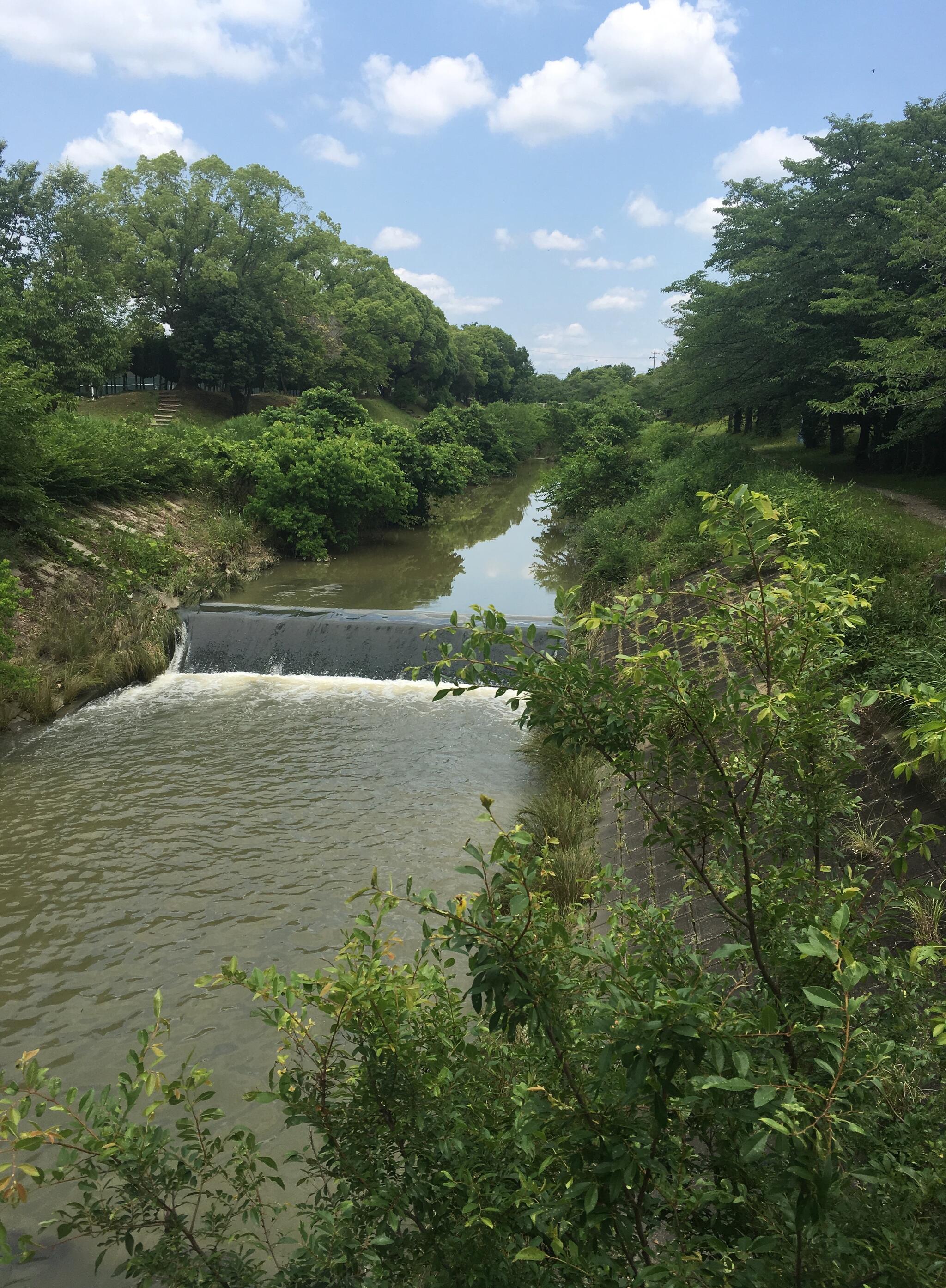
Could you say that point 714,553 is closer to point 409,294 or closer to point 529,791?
point 529,791

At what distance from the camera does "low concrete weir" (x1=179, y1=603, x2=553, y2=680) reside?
12.2 meters

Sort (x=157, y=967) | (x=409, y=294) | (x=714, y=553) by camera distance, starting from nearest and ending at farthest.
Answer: (x=157, y=967) < (x=714, y=553) < (x=409, y=294)

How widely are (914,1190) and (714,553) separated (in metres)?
10.4

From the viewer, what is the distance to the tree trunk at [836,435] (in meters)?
20.7

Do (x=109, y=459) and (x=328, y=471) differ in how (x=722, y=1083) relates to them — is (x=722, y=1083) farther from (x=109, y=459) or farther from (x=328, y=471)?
(x=328, y=471)

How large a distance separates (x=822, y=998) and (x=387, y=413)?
4730 cm

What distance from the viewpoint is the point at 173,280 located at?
105ft

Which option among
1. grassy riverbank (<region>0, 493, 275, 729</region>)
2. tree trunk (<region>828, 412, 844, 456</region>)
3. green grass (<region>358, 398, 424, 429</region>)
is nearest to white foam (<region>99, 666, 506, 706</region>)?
grassy riverbank (<region>0, 493, 275, 729</region>)

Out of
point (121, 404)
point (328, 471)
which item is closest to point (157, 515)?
point (328, 471)

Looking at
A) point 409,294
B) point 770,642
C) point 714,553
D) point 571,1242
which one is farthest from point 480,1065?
point 409,294

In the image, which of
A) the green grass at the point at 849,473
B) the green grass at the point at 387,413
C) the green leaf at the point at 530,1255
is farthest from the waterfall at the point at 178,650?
the green grass at the point at 387,413

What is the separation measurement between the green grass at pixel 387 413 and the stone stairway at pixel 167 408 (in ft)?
40.2

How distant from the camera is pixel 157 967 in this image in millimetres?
5590

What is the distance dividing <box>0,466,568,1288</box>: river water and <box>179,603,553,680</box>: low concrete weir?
299 millimetres
